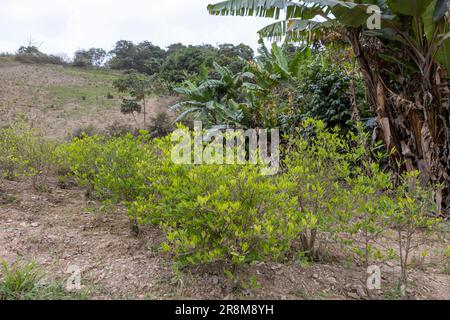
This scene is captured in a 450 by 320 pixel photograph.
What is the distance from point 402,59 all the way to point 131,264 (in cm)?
497

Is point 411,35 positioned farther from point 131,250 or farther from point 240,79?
point 240,79

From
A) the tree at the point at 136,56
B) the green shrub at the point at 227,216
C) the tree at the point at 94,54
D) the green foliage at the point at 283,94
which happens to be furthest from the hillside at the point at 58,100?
the tree at the point at 94,54

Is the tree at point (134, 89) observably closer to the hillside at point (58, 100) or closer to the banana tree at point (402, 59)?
the hillside at point (58, 100)

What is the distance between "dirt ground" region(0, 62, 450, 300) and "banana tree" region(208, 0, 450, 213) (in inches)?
58.3

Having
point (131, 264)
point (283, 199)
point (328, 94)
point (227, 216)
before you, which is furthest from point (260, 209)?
point (328, 94)

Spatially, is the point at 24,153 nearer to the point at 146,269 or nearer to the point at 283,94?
the point at 146,269

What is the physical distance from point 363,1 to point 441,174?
2819mm

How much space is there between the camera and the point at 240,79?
1044cm

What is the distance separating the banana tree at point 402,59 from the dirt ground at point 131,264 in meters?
1.48

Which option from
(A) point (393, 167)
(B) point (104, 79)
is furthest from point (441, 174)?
(B) point (104, 79)

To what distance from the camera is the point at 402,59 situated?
502cm

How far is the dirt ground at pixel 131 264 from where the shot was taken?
260 cm

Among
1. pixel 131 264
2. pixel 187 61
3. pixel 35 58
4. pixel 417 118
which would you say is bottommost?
pixel 131 264

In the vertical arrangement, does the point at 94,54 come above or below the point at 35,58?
above
